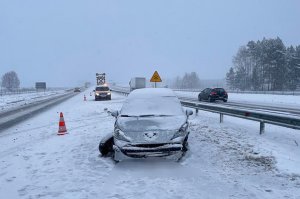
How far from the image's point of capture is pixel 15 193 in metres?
5.77

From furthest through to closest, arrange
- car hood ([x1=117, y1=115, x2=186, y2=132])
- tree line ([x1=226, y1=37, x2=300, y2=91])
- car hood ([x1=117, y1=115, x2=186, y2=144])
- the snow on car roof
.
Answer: tree line ([x1=226, y1=37, x2=300, y2=91]), the snow on car roof, car hood ([x1=117, y1=115, x2=186, y2=132]), car hood ([x1=117, y1=115, x2=186, y2=144])

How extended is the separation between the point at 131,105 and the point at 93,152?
174 centimetres

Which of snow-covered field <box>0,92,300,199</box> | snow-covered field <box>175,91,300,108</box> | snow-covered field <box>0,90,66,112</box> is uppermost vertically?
snow-covered field <box>175,91,300,108</box>

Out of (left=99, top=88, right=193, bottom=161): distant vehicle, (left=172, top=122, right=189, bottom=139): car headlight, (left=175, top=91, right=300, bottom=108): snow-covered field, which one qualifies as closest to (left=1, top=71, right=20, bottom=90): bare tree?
(left=175, top=91, right=300, bottom=108): snow-covered field

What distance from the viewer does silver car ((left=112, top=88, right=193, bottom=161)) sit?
735 centimetres

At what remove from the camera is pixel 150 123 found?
7.84 meters

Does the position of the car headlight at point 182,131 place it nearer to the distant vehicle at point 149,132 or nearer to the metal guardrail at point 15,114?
the distant vehicle at point 149,132

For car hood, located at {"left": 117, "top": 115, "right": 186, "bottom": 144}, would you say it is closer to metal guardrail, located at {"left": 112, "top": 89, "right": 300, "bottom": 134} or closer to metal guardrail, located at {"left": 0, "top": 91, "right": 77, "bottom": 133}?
metal guardrail, located at {"left": 112, "top": 89, "right": 300, "bottom": 134}

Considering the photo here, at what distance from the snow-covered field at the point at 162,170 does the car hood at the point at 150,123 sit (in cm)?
85

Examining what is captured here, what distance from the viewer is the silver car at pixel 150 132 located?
7.35 m

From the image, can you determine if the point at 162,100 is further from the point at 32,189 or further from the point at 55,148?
the point at 32,189

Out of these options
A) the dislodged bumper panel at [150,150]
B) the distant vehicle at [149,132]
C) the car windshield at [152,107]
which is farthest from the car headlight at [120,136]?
the car windshield at [152,107]

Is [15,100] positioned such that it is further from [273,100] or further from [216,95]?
[273,100]

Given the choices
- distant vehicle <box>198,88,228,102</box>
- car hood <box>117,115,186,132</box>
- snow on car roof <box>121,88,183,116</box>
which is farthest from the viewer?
distant vehicle <box>198,88,228,102</box>
